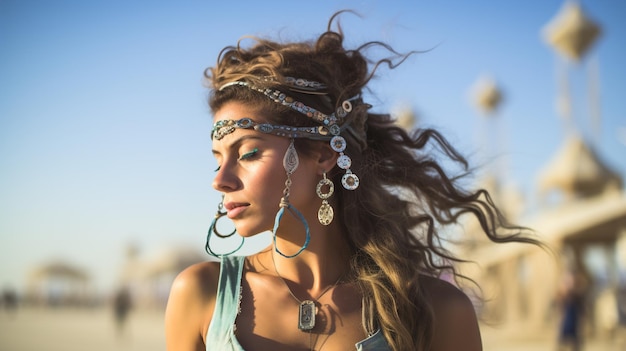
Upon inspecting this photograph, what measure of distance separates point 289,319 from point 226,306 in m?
0.28

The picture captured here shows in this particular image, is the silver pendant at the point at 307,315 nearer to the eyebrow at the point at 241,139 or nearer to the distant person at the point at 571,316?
the eyebrow at the point at 241,139

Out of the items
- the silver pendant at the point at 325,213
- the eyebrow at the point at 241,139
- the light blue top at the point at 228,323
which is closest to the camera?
the light blue top at the point at 228,323

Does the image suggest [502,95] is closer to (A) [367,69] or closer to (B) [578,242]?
(B) [578,242]

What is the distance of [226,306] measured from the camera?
2746 millimetres

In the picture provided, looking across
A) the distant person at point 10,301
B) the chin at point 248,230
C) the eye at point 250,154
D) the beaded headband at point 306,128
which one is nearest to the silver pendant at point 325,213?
the beaded headband at point 306,128

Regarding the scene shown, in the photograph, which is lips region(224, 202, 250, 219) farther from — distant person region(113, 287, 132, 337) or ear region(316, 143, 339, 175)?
distant person region(113, 287, 132, 337)

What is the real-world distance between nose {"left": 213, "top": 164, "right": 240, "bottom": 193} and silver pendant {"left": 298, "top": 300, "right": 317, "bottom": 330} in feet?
1.98

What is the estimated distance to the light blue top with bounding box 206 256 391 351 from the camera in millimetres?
2627

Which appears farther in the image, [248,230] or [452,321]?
[452,321]

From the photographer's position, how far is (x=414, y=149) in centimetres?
342

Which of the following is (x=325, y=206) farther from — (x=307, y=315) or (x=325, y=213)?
(x=307, y=315)

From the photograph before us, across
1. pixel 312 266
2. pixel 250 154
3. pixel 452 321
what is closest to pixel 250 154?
pixel 250 154

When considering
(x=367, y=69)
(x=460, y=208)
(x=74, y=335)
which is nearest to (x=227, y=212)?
(x=367, y=69)

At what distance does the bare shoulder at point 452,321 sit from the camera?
2.77 metres
